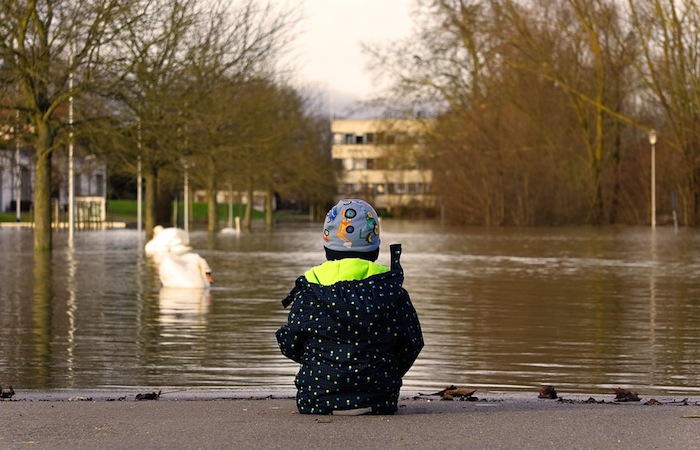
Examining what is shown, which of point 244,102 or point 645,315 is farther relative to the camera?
point 244,102

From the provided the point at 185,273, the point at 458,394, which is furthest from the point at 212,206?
the point at 458,394

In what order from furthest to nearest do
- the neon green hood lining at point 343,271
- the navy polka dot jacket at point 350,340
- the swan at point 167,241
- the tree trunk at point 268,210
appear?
the tree trunk at point 268,210 → the swan at point 167,241 → the neon green hood lining at point 343,271 → the navy polka dot jacket at point 350,340

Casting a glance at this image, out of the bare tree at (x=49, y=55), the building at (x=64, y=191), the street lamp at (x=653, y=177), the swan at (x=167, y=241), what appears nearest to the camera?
the bare tree at (x=49, y=55)

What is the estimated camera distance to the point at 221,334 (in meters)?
14.1

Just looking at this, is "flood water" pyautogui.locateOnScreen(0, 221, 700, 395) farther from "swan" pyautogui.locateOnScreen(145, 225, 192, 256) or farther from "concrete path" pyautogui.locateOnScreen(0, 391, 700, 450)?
"concrete path" pyautogui.locateOnScreen(0, 391, 700, 450)

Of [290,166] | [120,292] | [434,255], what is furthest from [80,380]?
[290,166]

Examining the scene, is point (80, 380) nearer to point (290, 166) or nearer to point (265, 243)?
point (265, 243)

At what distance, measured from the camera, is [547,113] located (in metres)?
68.4

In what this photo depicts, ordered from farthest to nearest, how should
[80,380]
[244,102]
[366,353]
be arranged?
[244,102]
[80,380]
[366,353]

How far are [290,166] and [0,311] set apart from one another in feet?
144

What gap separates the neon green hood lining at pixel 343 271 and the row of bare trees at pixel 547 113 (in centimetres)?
5469

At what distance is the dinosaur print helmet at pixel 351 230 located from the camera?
729cm

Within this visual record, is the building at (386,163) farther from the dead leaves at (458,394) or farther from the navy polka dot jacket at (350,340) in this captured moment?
A: the navy polka dot jacket at (350,340)

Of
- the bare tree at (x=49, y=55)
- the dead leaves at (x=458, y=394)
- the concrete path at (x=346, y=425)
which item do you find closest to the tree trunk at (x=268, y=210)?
the bare tree at (x=49, y=55)
